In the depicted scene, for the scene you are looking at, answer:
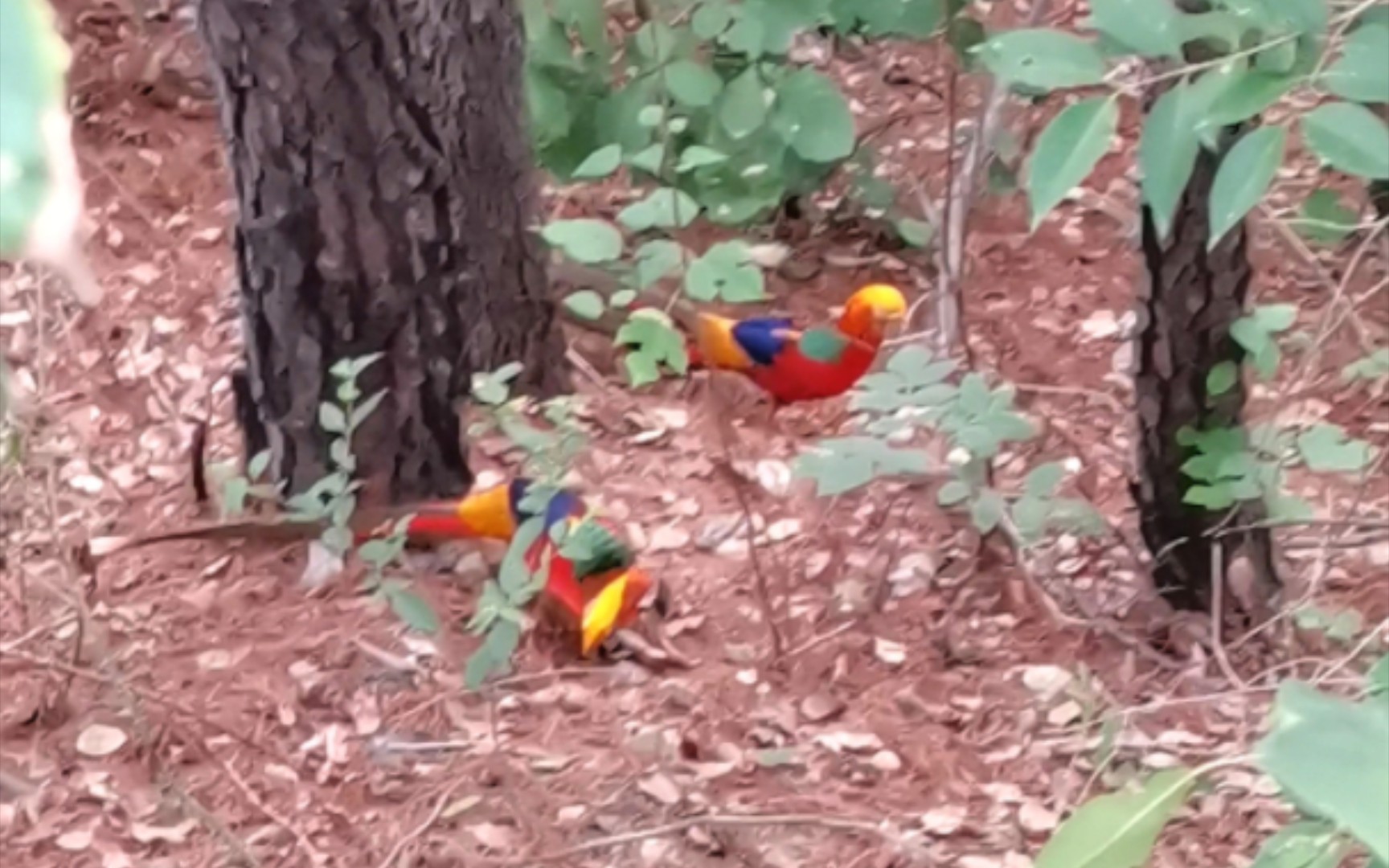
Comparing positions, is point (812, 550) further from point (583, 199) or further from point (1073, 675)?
point (583, 199)

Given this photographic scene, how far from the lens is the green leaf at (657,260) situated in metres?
1.48

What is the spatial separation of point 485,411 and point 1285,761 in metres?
1.50

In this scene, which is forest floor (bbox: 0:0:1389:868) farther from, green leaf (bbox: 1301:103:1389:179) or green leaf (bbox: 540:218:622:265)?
green leaf (bbox: 1301:103:1389:179)

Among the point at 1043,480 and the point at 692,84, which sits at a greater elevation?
the point at 692,84

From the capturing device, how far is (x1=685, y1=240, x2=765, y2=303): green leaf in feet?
4.76

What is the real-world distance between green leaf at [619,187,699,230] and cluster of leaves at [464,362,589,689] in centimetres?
16

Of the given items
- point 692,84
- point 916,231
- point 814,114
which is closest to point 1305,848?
point 692,84

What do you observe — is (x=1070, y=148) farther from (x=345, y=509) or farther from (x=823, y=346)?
(x=823, y=346)

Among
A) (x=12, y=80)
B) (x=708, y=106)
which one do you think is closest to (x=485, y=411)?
(x=708, y=106)

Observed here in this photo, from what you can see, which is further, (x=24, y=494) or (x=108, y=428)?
(x=108, y=428)

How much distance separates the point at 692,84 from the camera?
185 cm

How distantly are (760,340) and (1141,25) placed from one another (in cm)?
116

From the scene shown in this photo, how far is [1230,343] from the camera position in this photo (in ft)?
5.21

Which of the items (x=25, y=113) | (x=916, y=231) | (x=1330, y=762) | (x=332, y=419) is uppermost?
(x=25, y=113)
